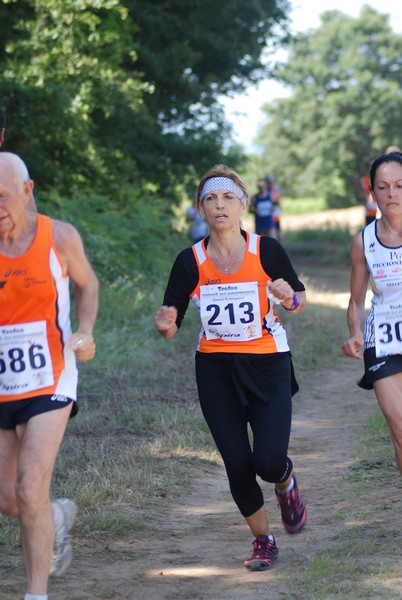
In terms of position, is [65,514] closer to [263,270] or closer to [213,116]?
[263,270]

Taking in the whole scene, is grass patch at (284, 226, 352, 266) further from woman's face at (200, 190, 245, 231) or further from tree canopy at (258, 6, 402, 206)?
tree canopy at (258, 6, 402, 206)

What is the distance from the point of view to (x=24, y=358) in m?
4.59

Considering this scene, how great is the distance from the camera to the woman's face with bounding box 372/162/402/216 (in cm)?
552

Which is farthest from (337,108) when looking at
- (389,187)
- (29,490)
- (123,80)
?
(29,490)

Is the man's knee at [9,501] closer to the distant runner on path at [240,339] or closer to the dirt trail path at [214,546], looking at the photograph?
the dirt trail path at [214,546]

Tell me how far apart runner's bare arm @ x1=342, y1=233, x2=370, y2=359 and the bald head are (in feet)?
6.11

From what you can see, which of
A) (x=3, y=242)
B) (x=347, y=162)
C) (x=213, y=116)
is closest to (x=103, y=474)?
(x=3, y=242)

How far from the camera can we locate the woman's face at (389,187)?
552cm

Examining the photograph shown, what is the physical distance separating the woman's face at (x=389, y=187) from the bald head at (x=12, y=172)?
1.95 meters

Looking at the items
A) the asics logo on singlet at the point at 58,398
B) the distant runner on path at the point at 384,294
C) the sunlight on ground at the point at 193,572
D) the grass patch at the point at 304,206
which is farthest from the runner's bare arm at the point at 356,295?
the grass patch at the point at 304,206

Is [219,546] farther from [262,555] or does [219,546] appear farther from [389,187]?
[389,187]

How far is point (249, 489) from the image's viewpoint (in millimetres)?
5387

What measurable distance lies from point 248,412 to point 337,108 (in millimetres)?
61381

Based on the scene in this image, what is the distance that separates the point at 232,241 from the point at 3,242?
4.23 feet
